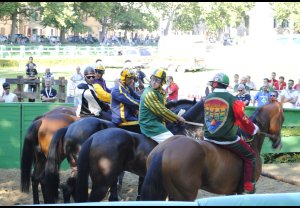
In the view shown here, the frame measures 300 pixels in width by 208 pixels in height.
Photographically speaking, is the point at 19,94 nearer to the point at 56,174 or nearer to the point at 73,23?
the point at 56,174

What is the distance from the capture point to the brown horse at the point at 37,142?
32.4 feet

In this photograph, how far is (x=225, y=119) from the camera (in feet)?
24.5

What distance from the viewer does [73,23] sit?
57.7m

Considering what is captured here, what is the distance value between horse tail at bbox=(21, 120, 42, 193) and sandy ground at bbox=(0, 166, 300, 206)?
0.35 meters

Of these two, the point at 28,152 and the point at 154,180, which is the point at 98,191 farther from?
the point at 28,152

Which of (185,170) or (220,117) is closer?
(185,170)

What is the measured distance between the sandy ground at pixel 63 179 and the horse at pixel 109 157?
85.2 inches

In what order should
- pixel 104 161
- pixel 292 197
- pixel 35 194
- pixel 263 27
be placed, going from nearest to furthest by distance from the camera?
pixel 292 197 < pixel 104 161 < pixel 35 194 < pixel 263 27

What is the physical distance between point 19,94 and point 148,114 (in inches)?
518

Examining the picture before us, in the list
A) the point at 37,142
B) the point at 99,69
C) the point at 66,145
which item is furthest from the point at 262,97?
the point at 66,145

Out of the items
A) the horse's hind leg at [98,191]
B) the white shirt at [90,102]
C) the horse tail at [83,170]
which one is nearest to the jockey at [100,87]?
the white shirt at [90,102]

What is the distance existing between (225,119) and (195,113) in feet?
4.70

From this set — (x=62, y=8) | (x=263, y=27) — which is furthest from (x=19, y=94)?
(x=62, y=8)

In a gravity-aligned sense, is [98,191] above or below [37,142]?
below
